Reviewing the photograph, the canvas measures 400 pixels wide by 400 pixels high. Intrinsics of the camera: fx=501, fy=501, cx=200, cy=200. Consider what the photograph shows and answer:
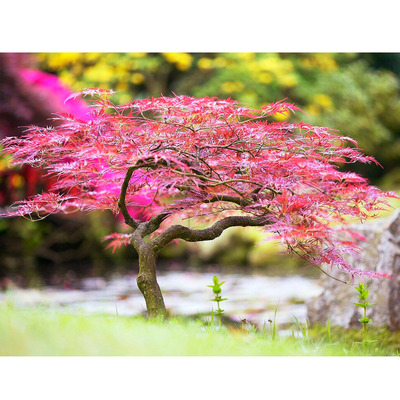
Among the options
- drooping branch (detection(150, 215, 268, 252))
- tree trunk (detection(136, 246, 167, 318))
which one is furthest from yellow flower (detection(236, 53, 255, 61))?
tree trunk (detection(136, 246, 167, 318))

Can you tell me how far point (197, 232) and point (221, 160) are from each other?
438 millimetres

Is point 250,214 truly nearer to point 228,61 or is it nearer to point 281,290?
point 281,290

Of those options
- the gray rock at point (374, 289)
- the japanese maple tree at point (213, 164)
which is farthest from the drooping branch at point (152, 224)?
the gray rock at point (374, 289)

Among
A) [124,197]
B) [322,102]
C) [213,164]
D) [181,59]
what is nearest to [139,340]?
[124,197]

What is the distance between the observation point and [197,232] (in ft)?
9.44

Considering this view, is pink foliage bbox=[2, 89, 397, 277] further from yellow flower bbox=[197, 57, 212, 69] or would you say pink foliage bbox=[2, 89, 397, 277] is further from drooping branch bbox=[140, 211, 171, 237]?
yellow flower bbox=[197, 57, 212, 69]

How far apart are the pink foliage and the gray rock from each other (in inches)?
34.8

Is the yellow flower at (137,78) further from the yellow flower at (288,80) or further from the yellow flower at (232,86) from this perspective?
the yellow flower at (288,80)

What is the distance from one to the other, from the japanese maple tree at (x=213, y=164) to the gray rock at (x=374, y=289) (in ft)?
2.87

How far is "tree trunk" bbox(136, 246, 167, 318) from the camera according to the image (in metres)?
2.89

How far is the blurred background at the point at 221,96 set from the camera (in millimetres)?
5648

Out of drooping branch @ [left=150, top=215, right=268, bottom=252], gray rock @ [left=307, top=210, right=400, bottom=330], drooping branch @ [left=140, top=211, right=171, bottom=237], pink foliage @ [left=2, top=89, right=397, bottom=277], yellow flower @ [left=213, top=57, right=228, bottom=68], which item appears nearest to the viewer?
pink foliage @ [left=2, top=89, right=397, bottom=277]

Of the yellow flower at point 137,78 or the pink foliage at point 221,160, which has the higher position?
the yellow flower at point 137,78

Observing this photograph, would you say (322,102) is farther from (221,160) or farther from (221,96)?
(221,160)
